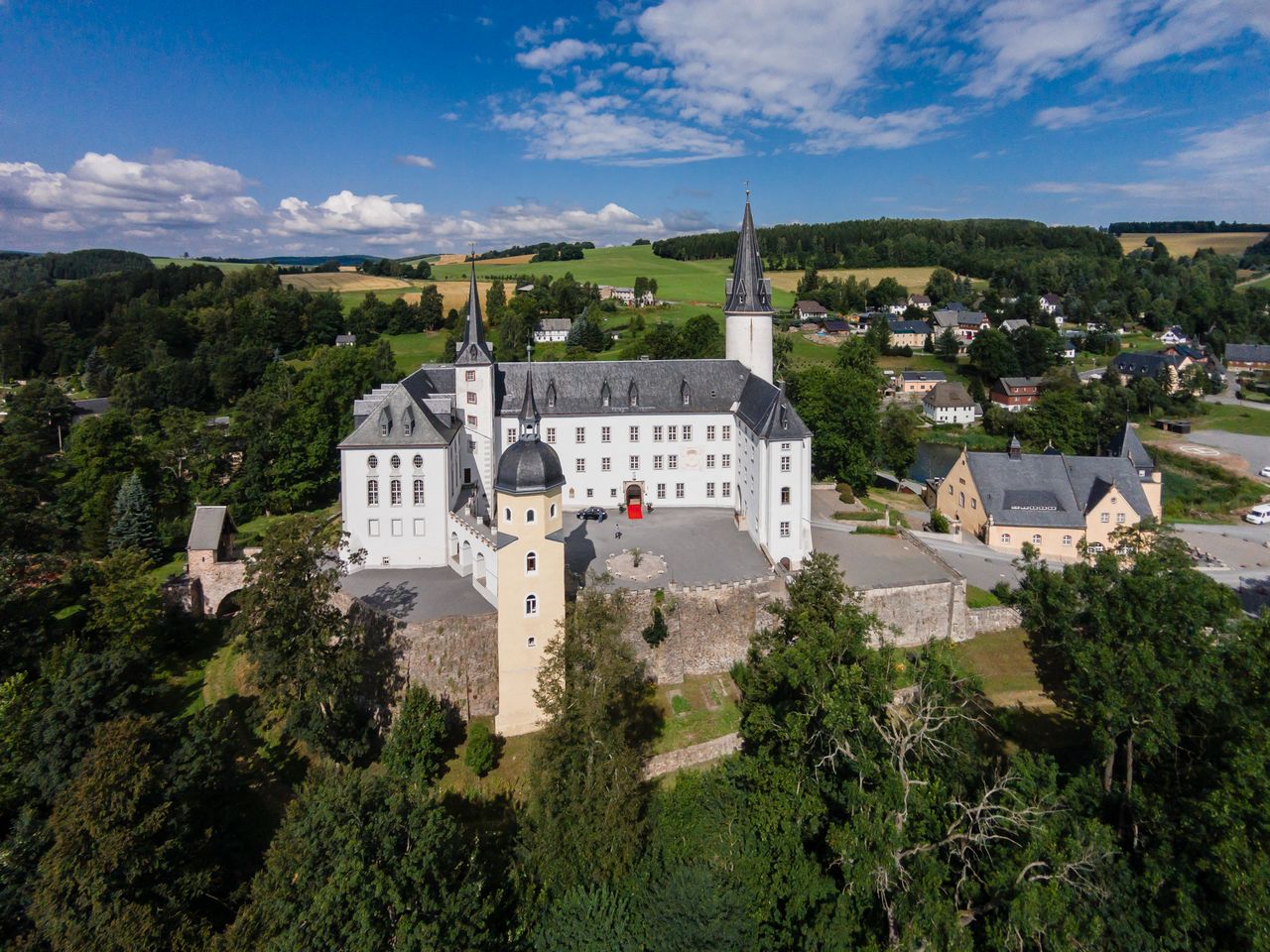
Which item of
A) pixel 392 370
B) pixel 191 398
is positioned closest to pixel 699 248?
pixel 392 370

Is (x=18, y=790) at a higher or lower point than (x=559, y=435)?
lower

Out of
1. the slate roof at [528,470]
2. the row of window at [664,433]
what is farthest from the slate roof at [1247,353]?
the slate roof at [528,470]

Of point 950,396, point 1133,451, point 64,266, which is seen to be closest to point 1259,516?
point 1133,451

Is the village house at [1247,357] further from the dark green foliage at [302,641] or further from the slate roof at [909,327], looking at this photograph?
the dark green foliage at [302,641]

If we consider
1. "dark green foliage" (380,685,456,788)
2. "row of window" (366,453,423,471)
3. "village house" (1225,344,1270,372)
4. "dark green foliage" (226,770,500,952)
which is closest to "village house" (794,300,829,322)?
"village house" (1225,344,1270,372)

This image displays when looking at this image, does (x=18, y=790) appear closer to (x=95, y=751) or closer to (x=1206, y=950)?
(x=95, y=751)

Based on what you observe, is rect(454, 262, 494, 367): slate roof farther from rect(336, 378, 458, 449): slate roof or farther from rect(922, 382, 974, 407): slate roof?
rect(922, 382, 974, 407): slate roof

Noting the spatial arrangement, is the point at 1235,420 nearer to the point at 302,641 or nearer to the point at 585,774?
the point at 585,774
